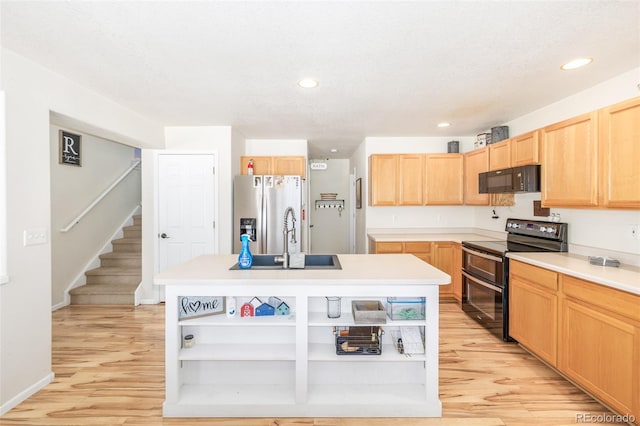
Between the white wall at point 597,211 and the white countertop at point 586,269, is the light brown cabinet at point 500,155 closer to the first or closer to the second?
the white wall at point 597,211

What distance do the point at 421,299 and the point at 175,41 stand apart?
2234 mm

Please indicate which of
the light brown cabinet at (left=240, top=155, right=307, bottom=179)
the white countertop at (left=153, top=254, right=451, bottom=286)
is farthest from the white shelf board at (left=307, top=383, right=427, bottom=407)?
the light brown cabinet at (left=240, top=155, right=307, bottom=179)

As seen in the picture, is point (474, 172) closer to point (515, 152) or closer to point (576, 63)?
point (515, 152)

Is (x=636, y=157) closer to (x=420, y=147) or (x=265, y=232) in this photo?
(x=420, y=147)

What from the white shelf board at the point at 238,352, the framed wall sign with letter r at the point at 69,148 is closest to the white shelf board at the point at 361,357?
the white shelf board at the point at 238,352

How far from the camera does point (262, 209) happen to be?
4191 millimetres

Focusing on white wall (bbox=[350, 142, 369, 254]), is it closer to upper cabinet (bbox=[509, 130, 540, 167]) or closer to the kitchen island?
upper cabinet (bbox=[509, 130, 540, 167])

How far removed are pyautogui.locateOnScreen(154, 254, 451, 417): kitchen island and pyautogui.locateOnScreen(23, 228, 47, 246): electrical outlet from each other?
3.40 feet

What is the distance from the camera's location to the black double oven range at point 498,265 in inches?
116

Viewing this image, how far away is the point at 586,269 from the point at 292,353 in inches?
82.4

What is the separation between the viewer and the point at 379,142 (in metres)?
4.93

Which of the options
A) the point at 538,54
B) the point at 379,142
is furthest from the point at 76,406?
the point at 379,142

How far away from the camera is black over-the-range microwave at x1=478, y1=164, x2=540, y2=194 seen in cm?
299

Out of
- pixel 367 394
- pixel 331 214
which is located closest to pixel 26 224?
pixel 367 394
